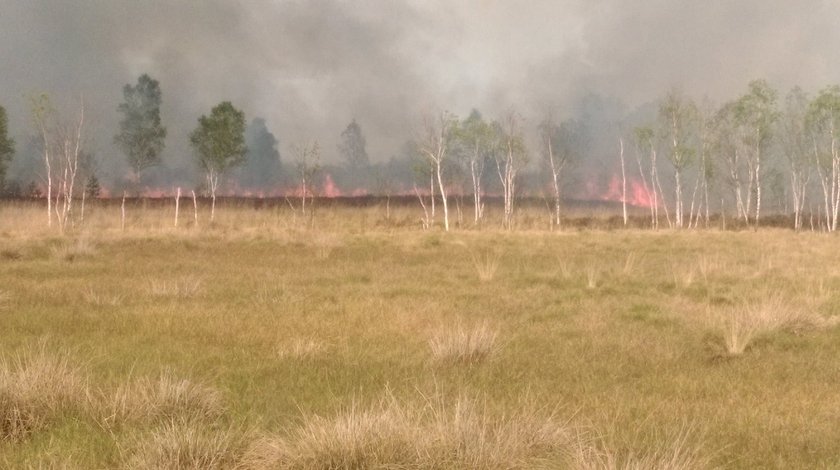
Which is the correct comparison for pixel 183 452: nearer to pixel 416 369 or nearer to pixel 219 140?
pixel 416 369

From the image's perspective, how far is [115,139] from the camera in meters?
43.7

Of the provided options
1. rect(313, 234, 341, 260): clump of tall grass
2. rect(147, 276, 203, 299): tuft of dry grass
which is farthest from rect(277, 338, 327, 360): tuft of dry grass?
rect(313, 234, 341, 260): clump of tall grass

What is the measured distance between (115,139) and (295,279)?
3562 centimetres

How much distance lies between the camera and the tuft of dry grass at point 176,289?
11.0 meters

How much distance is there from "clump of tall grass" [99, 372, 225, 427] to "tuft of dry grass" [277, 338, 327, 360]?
75.7 inches

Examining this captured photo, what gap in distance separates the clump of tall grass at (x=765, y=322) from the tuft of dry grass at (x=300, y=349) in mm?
4717

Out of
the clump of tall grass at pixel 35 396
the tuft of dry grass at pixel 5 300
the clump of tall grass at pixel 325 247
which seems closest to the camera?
the clump of tall grass at pixel 35 396

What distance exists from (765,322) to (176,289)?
9169 mm

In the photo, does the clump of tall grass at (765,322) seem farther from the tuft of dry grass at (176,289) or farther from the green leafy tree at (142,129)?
the green leafy tree at (142,129)

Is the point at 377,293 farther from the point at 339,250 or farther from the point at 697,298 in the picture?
the point at 339,250

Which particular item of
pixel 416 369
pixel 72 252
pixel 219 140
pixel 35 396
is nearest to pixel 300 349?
pixel 416 369

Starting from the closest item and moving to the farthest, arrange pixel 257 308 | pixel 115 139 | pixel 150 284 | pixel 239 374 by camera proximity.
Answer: pixel 239 374 < pixel 257 308 < pixel 150 284 < pixel 115 139

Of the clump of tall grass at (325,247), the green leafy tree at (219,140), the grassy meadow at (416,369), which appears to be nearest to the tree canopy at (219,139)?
the green leafy tree at (219,140)

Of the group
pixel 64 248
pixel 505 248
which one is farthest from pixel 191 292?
pixel 505 248
